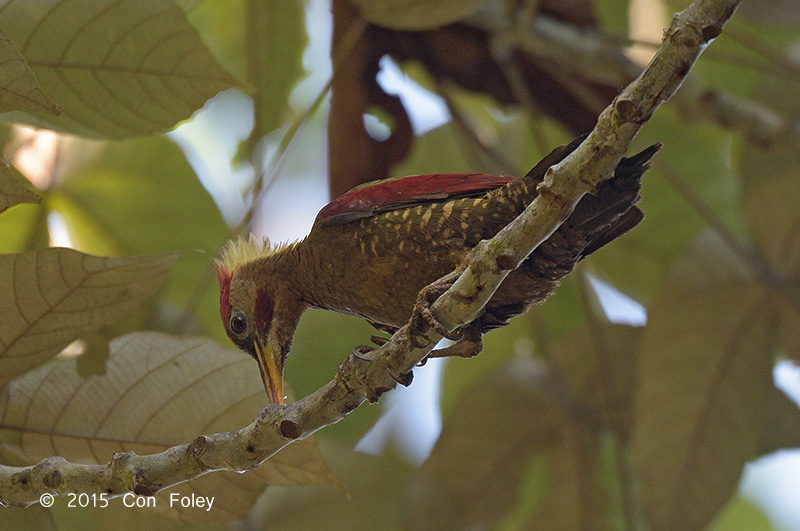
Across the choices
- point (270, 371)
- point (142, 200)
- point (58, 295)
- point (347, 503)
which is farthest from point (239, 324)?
point (142, 200)

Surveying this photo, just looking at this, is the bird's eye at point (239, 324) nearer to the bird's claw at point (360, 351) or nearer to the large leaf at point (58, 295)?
the large leaf at point (58, 295)

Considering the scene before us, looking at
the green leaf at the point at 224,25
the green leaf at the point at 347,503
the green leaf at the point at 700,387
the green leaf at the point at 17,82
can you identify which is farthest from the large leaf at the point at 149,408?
the green leaf at the point at 224,25

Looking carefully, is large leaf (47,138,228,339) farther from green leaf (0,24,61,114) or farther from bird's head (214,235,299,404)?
green leaf (0,24,61,114)

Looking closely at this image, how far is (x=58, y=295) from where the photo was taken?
167 cm

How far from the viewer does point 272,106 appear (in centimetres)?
299

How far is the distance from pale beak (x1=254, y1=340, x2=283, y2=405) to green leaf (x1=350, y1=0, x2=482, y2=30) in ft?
3.01

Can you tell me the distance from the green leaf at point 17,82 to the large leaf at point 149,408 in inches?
26.2

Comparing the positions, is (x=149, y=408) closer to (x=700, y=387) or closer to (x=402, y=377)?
(x=402, y=377)

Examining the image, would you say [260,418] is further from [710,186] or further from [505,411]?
[710,186]

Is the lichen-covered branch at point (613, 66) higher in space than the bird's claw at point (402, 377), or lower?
higher

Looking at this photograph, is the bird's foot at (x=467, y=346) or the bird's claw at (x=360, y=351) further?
the bird's foot at (x=467, y=346)

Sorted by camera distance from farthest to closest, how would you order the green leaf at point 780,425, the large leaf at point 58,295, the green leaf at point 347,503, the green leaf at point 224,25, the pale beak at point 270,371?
the green leaf at point 224,25
the green leaf at point 780,425
the green leaf at point 347,503
the pale beak at point 270,371
the large leaf at point 58,295

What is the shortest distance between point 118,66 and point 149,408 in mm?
799

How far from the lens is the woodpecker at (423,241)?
1653mm
